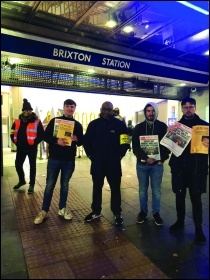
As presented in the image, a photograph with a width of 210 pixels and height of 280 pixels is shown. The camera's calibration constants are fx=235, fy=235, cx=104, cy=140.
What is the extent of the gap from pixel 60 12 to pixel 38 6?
1.35ft

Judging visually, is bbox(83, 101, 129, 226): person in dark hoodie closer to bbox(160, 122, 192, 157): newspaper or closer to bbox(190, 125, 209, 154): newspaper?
bbox(160, 122, 192, 157): newspaper

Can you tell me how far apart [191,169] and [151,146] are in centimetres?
64

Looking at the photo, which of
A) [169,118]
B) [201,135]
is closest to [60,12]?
[201,135]

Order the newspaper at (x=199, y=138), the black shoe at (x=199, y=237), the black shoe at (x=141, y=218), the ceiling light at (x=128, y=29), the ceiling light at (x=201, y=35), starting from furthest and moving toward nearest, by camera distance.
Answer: the ceiling light at (x=201, y=35)
the ceiling light at (x=128, y=29)
the black shoe at (x=141, y=218)
the black shoe at (x=199, y=237)
the newspaper at (x=199, y=138)

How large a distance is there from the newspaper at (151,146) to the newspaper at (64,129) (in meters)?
1.04

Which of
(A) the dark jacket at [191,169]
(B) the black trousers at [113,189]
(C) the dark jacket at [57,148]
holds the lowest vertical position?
(B) the black trousers at [113,189]

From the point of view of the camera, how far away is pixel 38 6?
3.41 metres

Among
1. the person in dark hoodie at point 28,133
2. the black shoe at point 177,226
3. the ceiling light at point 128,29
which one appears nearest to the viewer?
the black shoe at point 177,226

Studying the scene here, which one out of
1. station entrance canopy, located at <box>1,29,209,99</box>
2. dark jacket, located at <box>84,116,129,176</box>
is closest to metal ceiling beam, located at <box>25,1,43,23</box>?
station entrance canopy, located at <box>1,29,209,99</box>

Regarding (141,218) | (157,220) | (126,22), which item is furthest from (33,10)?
(157,220)

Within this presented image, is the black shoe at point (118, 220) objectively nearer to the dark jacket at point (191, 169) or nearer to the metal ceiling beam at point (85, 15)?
the dark jacket at point (191, 169)

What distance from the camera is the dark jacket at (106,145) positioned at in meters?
3.25

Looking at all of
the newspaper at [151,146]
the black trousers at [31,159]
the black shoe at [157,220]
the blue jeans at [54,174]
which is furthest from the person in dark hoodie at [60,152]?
the black trousers at [31,159]

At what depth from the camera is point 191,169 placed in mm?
2842
